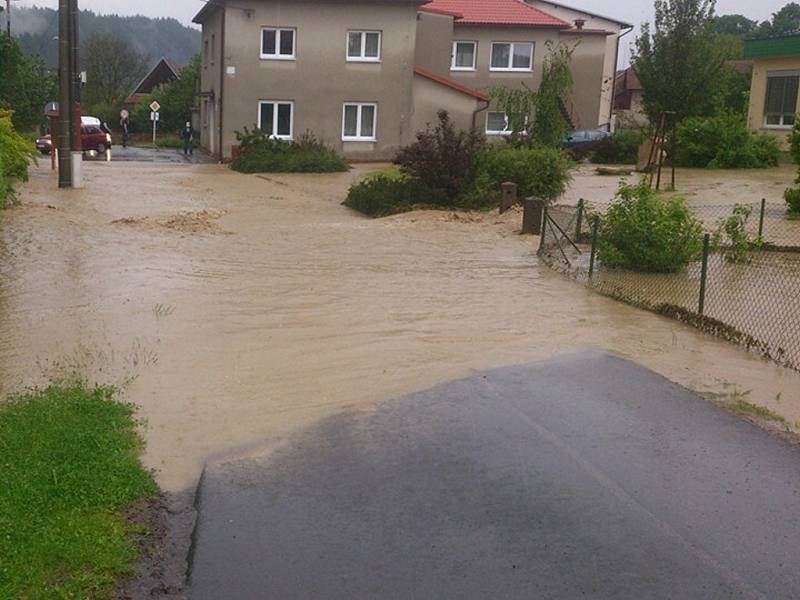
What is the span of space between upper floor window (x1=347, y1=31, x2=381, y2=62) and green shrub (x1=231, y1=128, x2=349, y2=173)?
4354 mm

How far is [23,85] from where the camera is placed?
156 feet

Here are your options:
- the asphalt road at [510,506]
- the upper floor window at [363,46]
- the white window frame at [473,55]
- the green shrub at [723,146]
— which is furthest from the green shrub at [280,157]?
the asphalt road at [510,506]

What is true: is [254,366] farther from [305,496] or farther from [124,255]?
[124,255]

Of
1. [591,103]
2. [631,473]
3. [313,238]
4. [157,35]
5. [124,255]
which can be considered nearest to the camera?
[631,473]

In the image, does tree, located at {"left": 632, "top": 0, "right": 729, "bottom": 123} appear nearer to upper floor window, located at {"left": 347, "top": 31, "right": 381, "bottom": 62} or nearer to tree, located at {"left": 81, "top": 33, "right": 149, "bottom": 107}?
upper floor window, located at {"left": 347, "top": 31, "right": 381, "bottom": 62}

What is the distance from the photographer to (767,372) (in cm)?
1062

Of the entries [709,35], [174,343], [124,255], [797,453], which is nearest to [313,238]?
[124,255]

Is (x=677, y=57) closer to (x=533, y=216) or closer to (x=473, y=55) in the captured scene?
(x=533, y=216)

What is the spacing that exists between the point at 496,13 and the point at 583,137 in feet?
23.8

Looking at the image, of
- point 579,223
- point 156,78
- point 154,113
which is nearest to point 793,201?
point 579,223

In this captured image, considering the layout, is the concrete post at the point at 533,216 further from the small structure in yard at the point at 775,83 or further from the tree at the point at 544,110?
the small structure in yard at the point at 775,83

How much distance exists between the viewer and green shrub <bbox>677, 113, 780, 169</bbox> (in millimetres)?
37500

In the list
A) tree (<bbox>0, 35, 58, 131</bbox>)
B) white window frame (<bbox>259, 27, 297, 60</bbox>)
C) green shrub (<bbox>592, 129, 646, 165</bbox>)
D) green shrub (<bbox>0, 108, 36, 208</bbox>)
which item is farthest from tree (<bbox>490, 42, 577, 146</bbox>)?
tree (<bbox>0, 35, 58, 131</bbox>)

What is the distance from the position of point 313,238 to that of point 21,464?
13504mm
